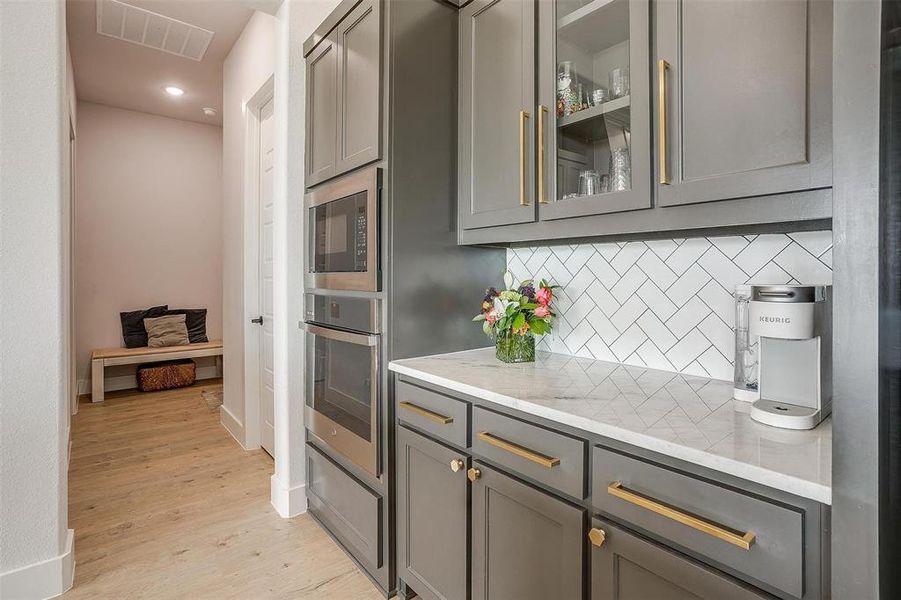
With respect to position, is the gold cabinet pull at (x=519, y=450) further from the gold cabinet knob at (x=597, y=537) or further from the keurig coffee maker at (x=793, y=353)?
the keurig coffee maker at (x=793, y=353)

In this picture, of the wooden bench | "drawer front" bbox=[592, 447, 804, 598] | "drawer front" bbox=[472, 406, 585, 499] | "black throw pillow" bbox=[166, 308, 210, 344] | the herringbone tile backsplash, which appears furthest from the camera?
"black throw pillow" bbox=[166, 308, 210, 344]

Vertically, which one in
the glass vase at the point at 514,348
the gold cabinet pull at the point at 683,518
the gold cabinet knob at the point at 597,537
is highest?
the glass vase at the point at 514,348

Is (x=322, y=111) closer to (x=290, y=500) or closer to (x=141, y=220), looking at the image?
(x=290, y=500)

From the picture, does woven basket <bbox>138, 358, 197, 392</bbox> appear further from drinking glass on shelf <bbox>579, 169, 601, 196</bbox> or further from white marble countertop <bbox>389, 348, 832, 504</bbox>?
drinking glass on shelf <bbox>579, 169, 601, 196</bbox>

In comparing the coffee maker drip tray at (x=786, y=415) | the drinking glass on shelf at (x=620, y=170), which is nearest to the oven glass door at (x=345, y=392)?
the drinking glass on shelf at (x=620, y=170)

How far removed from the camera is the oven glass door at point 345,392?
5.99 feet

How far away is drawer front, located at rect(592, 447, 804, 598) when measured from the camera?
31.3 inches

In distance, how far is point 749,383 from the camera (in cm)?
126

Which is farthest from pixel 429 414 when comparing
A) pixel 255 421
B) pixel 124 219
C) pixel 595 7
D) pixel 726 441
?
pixel 124 219

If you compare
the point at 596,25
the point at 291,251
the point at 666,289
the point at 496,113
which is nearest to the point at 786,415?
the point at 666,289

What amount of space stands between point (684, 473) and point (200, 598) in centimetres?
188

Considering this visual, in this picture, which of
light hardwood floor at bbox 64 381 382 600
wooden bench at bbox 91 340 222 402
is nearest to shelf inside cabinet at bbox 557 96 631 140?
light hardwood floor at bbox 64 381 382 600

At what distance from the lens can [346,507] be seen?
2.03 m

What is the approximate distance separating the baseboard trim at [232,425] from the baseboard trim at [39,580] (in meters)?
1.52
